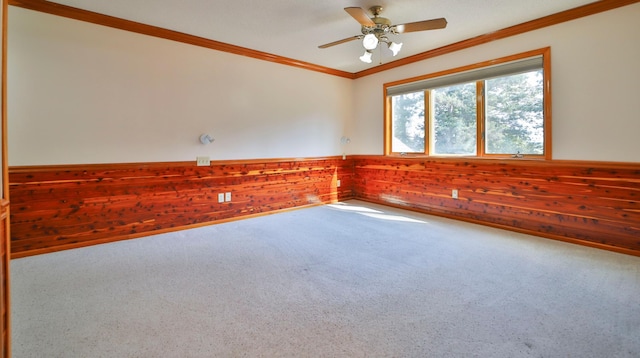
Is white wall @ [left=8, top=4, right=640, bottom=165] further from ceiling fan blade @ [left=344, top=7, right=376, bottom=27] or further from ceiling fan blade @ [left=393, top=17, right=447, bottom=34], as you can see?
ceiling fan blade @ [left=344, top=7, right=376, bottom=27]

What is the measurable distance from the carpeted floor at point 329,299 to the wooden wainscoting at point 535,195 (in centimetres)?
27

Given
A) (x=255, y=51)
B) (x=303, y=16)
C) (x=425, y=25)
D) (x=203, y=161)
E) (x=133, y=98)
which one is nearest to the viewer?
(x=425, y=25)

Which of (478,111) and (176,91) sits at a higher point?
(176,91)

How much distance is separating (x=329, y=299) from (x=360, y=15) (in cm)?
231

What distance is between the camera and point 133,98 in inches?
137

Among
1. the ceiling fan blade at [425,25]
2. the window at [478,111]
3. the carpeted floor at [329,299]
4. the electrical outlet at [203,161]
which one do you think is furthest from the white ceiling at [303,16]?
the carpeted floor at [329,299]

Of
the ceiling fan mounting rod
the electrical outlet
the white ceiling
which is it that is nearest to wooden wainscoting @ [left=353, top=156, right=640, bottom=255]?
the white ceiling

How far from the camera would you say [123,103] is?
343cm

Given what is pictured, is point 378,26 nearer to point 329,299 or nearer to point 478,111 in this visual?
point 478,111

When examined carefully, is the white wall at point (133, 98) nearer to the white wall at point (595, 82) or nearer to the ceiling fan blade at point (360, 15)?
the ceiling fan blade at point (360, 15)

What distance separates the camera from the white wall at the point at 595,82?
2936mm

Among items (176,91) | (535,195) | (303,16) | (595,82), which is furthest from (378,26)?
(535,195)

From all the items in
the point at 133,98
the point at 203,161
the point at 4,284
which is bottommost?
the point at 4,284

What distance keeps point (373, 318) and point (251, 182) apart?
3.04 meters
